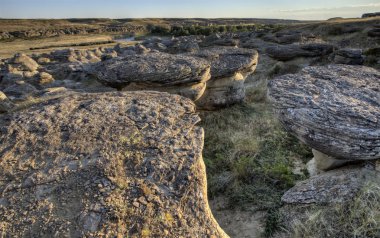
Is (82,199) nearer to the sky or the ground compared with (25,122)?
nearer to the ground

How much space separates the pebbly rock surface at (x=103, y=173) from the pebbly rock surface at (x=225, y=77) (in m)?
5.44

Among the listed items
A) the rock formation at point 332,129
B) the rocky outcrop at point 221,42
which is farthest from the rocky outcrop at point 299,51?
the rock formation at point 332,129

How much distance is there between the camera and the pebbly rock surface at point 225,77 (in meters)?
11.4

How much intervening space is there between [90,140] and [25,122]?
4.02 feet

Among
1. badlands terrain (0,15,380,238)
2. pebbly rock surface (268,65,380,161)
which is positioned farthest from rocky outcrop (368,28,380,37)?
pebbly rock surface (268,65,380,161)

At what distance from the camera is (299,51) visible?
63.8ft

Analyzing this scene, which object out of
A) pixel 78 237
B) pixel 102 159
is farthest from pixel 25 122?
pixel 78 237

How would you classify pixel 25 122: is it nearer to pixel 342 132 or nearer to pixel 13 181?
pixel 13 181

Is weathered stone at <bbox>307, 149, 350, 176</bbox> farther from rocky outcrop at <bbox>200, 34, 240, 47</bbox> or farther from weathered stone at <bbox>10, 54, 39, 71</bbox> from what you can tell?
rocky outcrop at <bbox>200, 34, 240, 47</bbox>

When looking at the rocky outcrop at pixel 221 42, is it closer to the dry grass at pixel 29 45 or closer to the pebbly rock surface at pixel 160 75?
the pebbly rock surface at pixel 160 75

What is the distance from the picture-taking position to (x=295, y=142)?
29.7 feet

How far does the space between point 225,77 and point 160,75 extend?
3.04 metres

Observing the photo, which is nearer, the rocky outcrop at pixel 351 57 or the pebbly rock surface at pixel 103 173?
the pebbly rock surface at pixel 103 173

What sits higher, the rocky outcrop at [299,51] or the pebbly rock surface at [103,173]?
the pebbly rock surface at [103,173]
